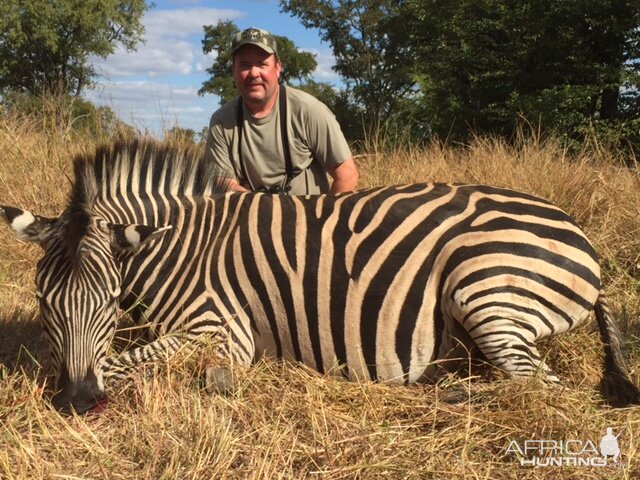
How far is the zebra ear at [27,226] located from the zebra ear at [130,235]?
28cm

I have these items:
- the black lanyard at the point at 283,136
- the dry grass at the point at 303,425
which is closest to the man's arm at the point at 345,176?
the black lanyard at the point at 283,136

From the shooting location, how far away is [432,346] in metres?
2.61

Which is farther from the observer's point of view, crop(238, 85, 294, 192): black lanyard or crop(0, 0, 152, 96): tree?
crop(0, 0, 152, 96): tree

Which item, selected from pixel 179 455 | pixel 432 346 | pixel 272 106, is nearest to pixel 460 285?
pixel 432 346

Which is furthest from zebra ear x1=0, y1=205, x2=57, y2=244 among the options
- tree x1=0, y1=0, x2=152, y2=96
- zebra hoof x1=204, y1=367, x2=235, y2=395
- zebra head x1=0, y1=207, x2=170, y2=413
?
tree x1=0, y1=0, x2=152, y2=96

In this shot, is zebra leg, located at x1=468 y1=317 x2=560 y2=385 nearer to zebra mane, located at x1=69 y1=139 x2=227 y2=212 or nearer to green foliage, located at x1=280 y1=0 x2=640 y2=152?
zebra mane, located at x1=69 y1=139 x2=227 y2=212

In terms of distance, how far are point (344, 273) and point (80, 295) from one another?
44.7 inches

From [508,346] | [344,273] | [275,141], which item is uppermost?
[275,141]

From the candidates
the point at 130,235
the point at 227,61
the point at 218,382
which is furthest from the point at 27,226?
the point at 227,61

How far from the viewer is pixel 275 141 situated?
13.5ft

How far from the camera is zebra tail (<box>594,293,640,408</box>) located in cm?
242

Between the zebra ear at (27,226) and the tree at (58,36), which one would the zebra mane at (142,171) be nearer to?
the zebra ear at (27,226)

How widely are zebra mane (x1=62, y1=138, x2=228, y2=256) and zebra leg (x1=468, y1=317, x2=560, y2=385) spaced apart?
153 centimetres

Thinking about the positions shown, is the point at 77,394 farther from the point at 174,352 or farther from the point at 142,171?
the point at 142,171
